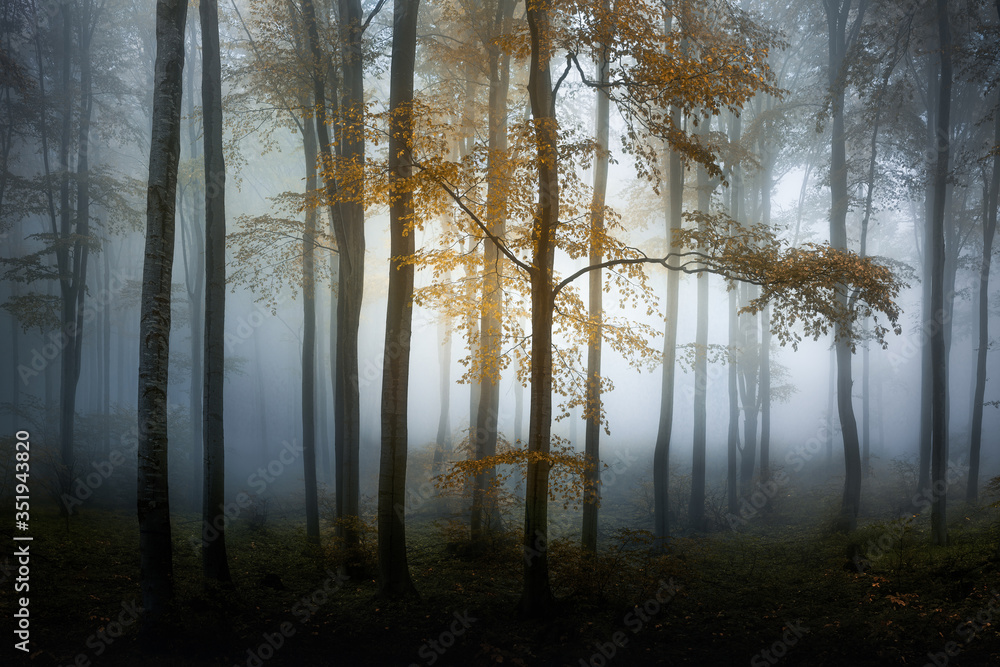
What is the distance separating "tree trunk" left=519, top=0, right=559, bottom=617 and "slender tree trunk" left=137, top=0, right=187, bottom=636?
13.1 ft

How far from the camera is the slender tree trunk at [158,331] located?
577cm

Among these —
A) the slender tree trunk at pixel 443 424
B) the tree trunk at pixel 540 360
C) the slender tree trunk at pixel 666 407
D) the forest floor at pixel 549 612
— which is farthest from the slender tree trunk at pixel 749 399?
→ the tree trunk at pixel 540 360

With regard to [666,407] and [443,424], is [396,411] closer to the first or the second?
[666,407]

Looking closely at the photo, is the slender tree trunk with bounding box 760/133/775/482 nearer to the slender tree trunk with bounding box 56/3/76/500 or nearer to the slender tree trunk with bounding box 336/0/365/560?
the slender tree trunk with bounding box 336/0/365/560

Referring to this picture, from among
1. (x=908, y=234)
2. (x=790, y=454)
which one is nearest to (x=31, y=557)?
(x=790, y=454)

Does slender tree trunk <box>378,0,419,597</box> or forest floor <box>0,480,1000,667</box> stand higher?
slender tree trunk <box>378,0,419,597</box>

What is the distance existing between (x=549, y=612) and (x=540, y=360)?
307 centimetres

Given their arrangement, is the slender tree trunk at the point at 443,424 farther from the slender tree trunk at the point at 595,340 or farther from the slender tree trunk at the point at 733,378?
the slender tree trunk at the point at 733,378

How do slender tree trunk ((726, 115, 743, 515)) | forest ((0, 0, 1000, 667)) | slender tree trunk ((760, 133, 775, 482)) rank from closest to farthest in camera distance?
forest ((0, 0, 1000, 667)) < slender tree trunk ((726, 115, 743, 515)) < slender tree trunk ((760, 133, 775, 482))

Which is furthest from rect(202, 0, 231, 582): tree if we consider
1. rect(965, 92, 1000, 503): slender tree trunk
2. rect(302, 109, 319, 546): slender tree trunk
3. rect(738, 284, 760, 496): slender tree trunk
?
rect(738, 284, 760, 496): slender tree trunk

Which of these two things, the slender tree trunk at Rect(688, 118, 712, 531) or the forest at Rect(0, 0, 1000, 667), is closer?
the forest at Rect(0, 0, 1000, 667)

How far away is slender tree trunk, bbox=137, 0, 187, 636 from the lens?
5.77 m

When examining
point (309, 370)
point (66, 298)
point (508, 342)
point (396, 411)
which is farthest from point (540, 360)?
point (66, 298)

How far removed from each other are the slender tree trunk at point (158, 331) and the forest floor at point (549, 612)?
481 millimetres
